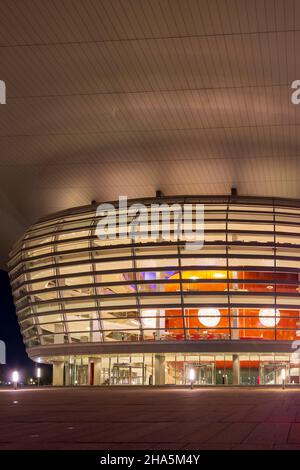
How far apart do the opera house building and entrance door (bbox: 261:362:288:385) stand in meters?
0.05

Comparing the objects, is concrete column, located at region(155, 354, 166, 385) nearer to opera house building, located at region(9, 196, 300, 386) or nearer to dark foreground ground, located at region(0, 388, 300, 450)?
opera house building, located at region(9, 196, 300, 386)

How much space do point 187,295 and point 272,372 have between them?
6076mm

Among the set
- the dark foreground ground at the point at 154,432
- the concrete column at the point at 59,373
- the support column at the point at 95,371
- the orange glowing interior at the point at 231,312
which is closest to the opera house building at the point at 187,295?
the orange glowing interior at the point at 231,312

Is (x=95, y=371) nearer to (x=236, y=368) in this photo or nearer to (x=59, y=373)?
(x=59, y=373)

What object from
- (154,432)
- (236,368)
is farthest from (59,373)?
(154,432)

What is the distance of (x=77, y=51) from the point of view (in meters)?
19.2

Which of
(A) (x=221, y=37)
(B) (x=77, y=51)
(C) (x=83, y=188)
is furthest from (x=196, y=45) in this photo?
(C) (x=83, y=188)

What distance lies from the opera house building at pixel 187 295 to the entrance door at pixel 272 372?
5cm

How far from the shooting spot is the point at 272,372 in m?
33.5

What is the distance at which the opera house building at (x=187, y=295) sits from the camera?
30859 mm

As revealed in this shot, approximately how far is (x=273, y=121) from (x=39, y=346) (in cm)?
1643

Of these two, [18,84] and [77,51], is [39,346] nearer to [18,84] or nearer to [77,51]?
[18,84]

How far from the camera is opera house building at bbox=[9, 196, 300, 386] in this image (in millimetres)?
30859

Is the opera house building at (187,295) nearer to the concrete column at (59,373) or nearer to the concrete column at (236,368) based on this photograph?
the concrete column at (236,368)
